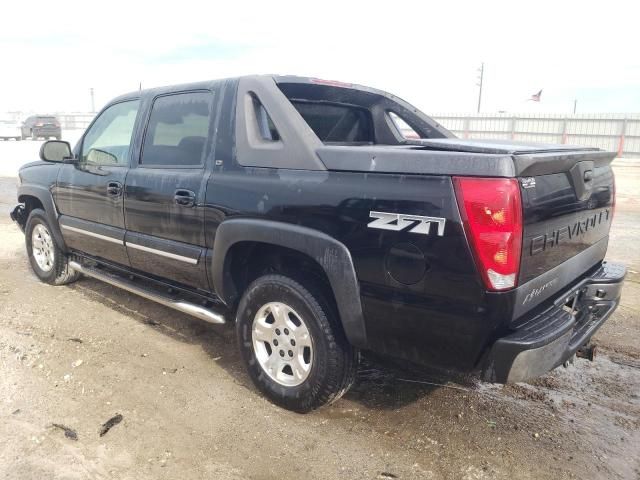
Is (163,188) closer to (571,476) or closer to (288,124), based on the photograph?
(288,124)

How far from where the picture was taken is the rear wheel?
4969 mm

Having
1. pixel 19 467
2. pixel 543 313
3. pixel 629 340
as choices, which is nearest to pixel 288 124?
pixel 543 313

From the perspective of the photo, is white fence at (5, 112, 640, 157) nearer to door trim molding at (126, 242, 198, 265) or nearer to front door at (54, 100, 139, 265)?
front door at (54, 100, 139, 265)

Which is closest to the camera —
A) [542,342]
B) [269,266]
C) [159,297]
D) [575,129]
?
[542,342]

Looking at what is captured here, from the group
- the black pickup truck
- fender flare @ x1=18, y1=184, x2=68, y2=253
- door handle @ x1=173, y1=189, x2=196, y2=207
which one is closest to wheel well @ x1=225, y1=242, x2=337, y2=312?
the black pickup truck

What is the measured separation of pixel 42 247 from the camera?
17.1 ft

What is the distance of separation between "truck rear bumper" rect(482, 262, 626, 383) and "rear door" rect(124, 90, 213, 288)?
1891 mm

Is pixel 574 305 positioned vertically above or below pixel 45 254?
above

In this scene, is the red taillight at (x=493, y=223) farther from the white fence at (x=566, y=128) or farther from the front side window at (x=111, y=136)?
the white fence at (x=566, y=128)

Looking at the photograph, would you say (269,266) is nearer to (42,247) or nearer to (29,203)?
(42,247)

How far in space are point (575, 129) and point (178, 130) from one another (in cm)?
3120

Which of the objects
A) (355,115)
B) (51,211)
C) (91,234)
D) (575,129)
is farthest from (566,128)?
(91,234)

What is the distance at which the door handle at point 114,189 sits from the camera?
3814 mm

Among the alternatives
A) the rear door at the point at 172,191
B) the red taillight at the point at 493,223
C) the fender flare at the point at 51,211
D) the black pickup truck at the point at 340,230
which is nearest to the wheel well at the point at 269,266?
the black pickup truck at the point at 340,230
